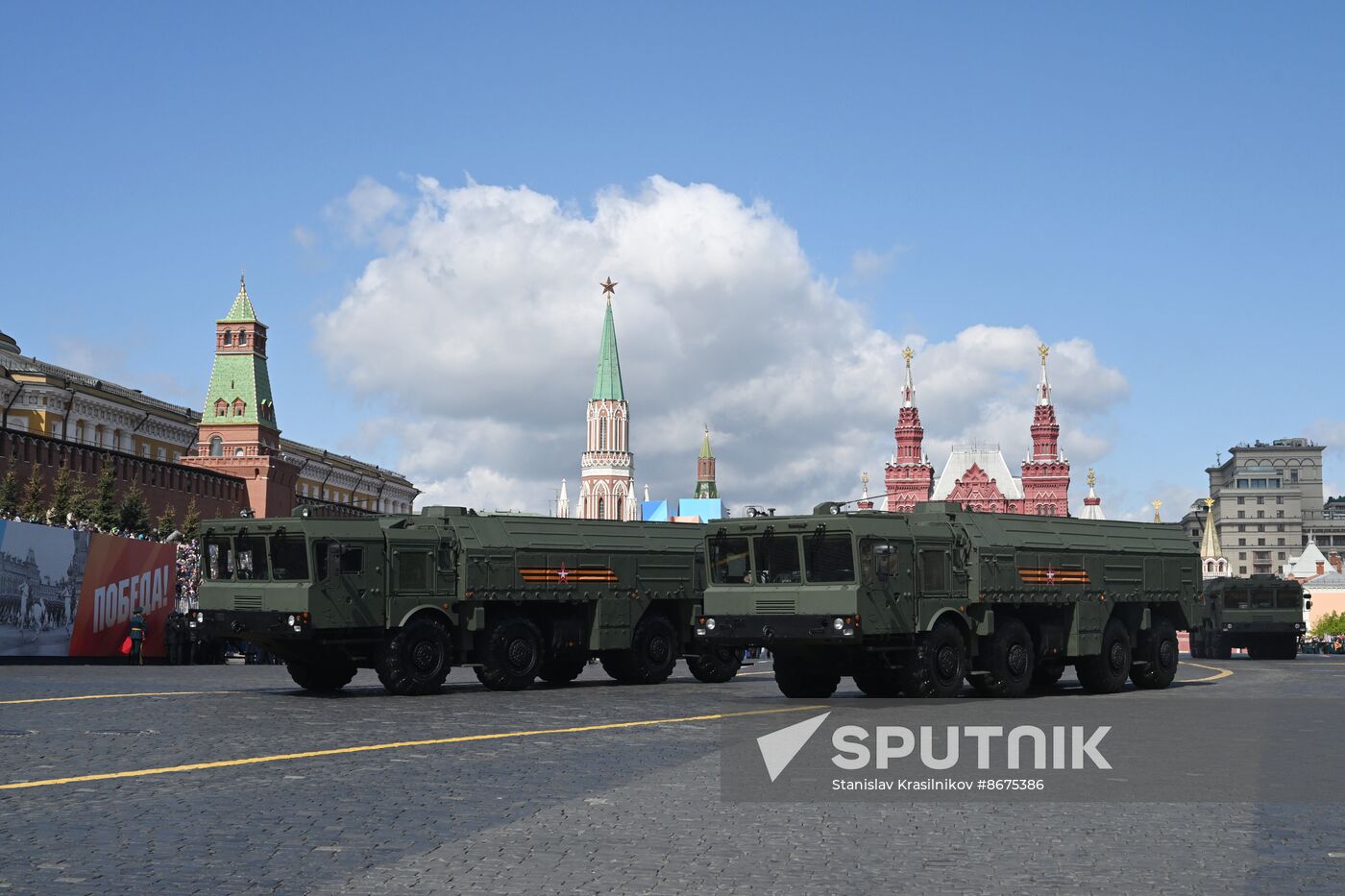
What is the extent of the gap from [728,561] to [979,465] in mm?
154107

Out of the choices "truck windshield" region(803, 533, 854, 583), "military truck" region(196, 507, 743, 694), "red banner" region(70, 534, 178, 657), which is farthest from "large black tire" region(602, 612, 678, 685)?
"red banner" region(70, 534, 178, 657)

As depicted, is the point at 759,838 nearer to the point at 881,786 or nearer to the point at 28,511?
the point at 881,786

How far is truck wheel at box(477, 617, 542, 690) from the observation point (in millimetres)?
27594

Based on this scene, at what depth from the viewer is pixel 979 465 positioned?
577 ft

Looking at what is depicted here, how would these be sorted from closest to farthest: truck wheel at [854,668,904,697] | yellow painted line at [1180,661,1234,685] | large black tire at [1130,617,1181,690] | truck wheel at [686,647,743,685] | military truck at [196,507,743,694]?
truck wheel at [854,668,904,697] → military truck at [196,507,743,694] → large black tire at [1130,617,1181,690] → truck wheel at [686,647,743,685] → yellow painted line at [1180,661,1234,685]

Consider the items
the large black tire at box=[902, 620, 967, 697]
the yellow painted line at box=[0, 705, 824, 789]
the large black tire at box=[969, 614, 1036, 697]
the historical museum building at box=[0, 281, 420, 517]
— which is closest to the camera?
the yellow painted line at box=[0, 705, 824, 789]

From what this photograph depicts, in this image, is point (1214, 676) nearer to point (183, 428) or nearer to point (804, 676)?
point (804, 676)

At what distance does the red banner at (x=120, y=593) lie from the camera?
40719 millimetres

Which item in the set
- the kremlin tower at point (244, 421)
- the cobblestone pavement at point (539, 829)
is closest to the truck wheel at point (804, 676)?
the cobblestone pavement at point (539, 829)

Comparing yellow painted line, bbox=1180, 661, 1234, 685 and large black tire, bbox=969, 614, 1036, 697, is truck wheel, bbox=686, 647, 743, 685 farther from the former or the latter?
yellow painted line, bbox=1180, 661, 1234, 685

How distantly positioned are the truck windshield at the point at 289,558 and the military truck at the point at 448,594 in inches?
0.9

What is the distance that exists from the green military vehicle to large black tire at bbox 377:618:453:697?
449 centimetres

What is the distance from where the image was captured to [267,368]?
135000 millimetres

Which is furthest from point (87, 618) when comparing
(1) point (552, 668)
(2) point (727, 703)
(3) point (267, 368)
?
(3) point (267, 368)
